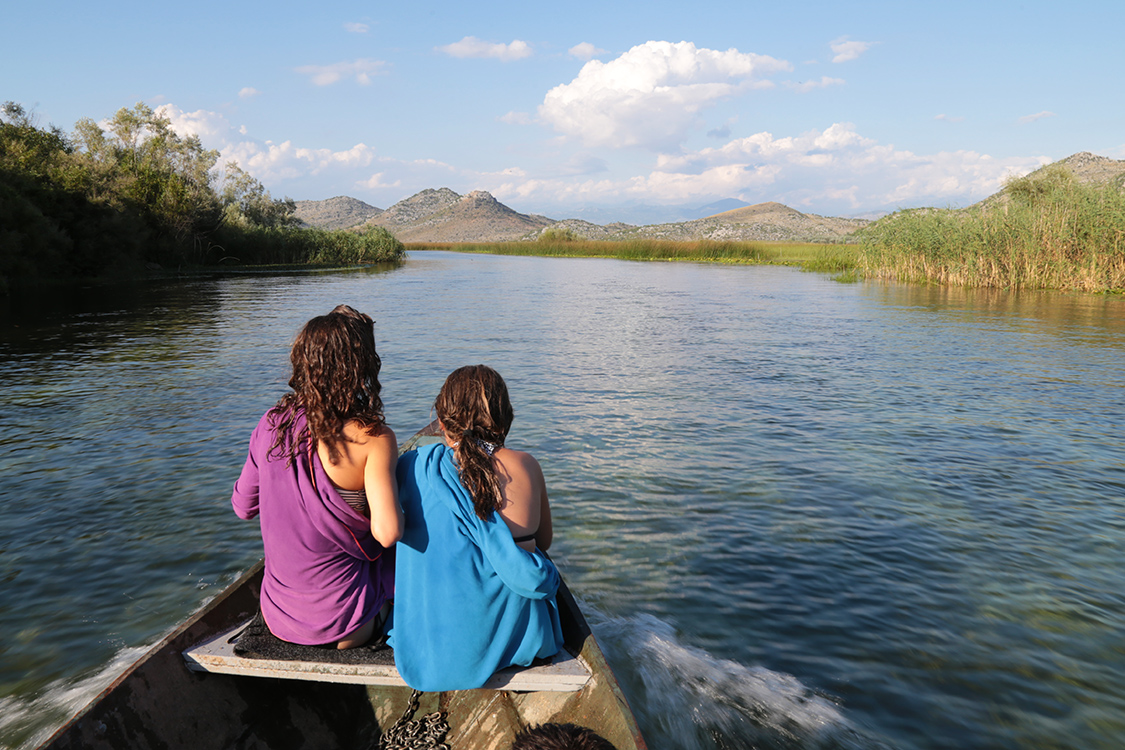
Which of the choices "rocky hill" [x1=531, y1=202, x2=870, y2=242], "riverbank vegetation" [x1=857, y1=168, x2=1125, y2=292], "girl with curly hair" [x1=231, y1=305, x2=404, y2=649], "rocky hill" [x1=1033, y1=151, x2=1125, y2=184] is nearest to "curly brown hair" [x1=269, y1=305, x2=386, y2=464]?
"girl with curly hair" [x1=231, y1=305, x2=404, y2=649]

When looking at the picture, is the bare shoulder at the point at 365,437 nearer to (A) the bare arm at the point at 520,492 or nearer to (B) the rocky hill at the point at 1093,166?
(A) the bare arm at the point at 520,492

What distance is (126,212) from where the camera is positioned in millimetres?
34938

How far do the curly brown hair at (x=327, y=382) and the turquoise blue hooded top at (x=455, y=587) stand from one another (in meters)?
0.36

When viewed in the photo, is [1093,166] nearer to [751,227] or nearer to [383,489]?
[751,227]

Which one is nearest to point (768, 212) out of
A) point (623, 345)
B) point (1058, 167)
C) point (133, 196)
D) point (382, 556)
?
point (1058, 167)

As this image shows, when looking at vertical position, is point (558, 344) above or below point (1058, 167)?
below

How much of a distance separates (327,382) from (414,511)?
634 mm

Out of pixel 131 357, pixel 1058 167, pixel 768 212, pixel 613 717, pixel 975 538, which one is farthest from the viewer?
pixel 768 212

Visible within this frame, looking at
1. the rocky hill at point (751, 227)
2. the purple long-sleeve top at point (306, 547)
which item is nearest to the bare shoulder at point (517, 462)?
the purple long-sleeve top at point (306, 547)

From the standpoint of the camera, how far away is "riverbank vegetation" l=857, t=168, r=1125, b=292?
22531mm

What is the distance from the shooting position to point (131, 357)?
1409cm

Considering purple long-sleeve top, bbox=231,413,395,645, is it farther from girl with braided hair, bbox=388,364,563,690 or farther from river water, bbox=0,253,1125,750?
river water, bbox=0,253,1125,750

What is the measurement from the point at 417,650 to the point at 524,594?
0.53m

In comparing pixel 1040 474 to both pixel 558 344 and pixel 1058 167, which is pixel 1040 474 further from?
pixel 1058 167
